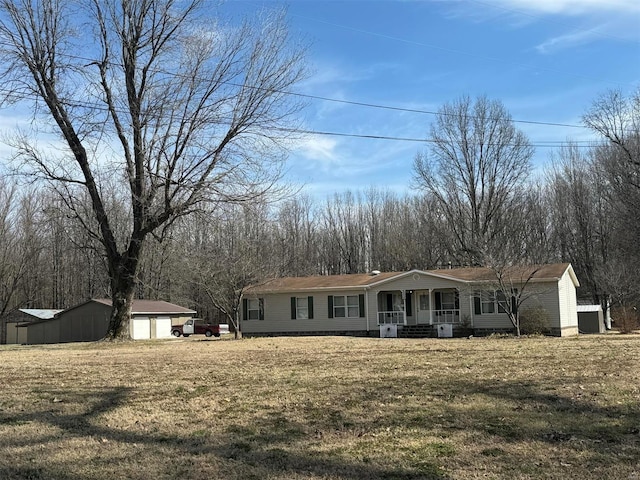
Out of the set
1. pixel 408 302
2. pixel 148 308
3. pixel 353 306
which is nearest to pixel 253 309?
pixel 353 306

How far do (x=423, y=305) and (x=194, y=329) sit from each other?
18992 mm

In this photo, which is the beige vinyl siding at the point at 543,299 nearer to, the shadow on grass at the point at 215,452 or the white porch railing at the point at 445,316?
the white porch railing at the point at 445,316

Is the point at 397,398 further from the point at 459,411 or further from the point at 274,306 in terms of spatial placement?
the point at 274,306

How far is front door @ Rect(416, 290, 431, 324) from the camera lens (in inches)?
1215

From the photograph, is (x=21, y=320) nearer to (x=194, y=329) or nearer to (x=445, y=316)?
(x=194, y=329)

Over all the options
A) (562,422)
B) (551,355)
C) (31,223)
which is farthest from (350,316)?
(31,223)

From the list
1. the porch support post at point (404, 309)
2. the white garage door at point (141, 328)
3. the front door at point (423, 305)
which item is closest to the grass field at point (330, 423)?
the porch support post at point (404, 309)

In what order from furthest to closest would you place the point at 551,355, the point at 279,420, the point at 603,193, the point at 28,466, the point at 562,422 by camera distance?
the point at 603,193 → the point at 551,355 → the point at 279,420 → the point at 562,422 → the point at 28,466

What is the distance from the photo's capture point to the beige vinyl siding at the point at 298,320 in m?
31.5

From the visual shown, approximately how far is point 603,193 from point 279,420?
41.9 metres

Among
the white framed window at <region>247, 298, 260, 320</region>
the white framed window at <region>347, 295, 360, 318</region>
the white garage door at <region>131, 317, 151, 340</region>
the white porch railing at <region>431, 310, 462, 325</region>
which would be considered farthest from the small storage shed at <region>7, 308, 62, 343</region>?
the white porch railing at <region>431, 310, 462, 325</region>

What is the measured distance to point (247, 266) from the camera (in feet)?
87.4

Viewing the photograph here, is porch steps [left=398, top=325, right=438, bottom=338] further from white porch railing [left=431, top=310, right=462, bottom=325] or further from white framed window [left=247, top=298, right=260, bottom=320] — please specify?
white framed window [left=247, top=298, right=260, bottom=320]

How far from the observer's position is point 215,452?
5.57 meters
